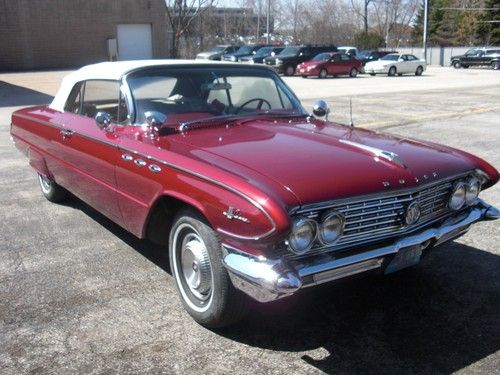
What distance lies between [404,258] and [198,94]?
2.07m

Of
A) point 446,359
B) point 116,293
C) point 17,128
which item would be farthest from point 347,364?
point 17,128

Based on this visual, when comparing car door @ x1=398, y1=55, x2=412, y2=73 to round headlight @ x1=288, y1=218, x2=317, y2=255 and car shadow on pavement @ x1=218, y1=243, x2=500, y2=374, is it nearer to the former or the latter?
car shadow on pavement @ x1=218, y1=243, x2=500, y2=374

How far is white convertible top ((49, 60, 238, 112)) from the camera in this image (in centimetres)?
458

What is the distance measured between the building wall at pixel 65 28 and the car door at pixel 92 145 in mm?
34104

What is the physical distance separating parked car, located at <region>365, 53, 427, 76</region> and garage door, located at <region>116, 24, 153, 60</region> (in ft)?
51.9

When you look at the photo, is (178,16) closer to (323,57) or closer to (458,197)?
Result: (323,57)

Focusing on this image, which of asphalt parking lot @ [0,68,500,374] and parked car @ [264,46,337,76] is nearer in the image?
asphalt parking lot @ [0,68,500,374]

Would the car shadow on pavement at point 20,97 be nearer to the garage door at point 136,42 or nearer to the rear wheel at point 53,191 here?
the rear wheel at point 53,191

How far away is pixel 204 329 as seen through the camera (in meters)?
3.52

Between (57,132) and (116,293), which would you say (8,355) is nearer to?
(116,293)

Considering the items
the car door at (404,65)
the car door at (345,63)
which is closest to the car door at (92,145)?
the car door at (345,63)

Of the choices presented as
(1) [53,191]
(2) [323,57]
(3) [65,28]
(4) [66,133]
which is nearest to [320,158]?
(4) [66,133]

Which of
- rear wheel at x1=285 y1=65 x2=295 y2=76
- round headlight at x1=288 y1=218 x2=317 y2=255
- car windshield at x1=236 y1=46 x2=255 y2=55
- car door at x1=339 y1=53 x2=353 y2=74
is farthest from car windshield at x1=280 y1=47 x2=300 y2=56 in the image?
round headlight at x1=288 y1=218 x2=317 y2=255

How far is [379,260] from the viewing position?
325 cm
